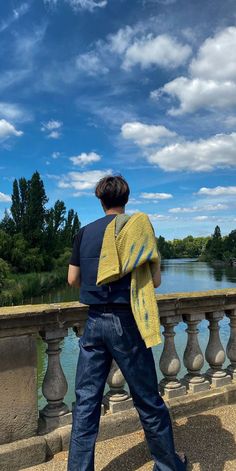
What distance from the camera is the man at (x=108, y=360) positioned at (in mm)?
2520

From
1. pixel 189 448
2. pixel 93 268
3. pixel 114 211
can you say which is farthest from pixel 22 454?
pixel 114 211

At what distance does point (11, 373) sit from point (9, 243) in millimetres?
56100

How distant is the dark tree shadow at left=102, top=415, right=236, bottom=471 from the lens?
2959 millimetres

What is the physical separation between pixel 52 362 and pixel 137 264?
129 centimetres

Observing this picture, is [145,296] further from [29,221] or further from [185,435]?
[29,221]

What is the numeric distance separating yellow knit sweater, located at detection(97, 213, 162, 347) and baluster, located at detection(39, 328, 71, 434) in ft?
3.14

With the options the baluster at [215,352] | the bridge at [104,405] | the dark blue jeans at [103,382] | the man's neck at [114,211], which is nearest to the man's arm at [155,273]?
the dark blue jeans at [103,382]

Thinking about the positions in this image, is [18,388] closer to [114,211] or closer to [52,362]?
[52,362]

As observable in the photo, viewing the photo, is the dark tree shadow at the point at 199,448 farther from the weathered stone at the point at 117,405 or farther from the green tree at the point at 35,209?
the green tree at the point at 35,209

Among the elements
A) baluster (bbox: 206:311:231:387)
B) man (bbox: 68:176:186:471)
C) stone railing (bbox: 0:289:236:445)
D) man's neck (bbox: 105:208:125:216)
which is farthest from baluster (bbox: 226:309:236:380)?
man's neck (bbox: 105:208:125:216)

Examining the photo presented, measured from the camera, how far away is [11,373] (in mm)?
3018

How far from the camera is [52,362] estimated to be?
10.7 feet

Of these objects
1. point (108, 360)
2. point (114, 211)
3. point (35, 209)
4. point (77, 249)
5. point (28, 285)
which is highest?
point (35, 209)

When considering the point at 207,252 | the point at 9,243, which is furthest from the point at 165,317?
the point at 207,252
